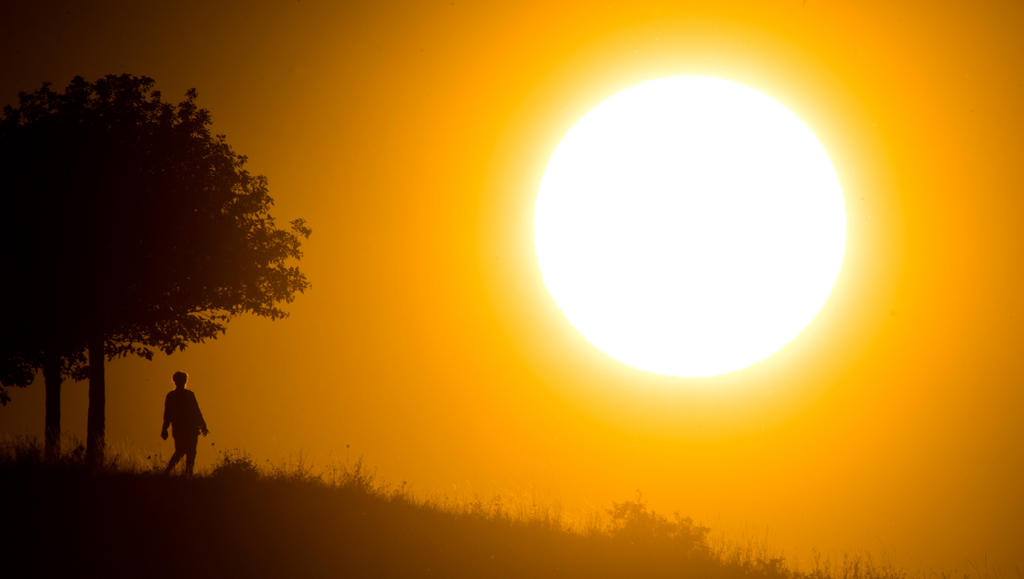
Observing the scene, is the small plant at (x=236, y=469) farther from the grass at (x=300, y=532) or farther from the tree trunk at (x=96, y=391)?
the tree trunk at (x=96, y=391)

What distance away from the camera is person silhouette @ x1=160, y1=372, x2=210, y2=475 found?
2682 cm

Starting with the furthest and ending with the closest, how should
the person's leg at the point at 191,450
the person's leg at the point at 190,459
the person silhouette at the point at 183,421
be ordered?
the person silhouette at the point at 183,421
the person's leg at the point at 191,450
the person's leg at the point at 190,459

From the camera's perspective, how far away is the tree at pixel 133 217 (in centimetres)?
2948

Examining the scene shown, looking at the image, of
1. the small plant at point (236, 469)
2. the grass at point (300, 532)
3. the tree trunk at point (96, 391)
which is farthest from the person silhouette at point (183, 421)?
the small plant at point (236, 469)

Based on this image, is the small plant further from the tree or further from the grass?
the tree

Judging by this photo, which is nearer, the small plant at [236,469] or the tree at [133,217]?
the small plant at [236,469]

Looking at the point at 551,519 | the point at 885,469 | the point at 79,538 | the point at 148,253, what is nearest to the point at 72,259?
the point at 148,253

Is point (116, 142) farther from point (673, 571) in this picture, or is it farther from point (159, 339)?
point (673, 571)

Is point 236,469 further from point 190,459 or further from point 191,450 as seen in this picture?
point 191,450

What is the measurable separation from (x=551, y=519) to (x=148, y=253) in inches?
494

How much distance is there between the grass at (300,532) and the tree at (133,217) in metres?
5.12

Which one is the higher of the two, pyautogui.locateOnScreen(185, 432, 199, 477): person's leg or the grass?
pyautogui.locateOnScreen(185, 432, 199, 477): person's leg

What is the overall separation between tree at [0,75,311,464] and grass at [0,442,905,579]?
5119 mm

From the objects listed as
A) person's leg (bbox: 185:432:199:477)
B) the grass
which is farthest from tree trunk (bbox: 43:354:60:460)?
person's leg (bbox: 185:432:199:477)
